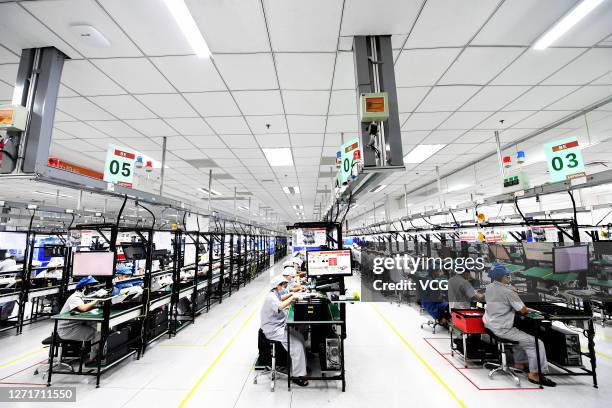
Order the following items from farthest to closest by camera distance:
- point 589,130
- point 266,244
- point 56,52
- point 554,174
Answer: point 266,244, point 589,130, point 554,174, point 56,52

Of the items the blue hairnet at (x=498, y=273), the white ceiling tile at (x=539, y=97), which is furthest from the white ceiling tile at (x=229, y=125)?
the blue hairnet at (x=498, y=273)

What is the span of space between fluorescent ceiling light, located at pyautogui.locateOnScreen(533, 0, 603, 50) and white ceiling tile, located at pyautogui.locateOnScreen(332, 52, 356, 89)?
2119mm

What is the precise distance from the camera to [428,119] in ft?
15.4

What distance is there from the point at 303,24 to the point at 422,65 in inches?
65.8

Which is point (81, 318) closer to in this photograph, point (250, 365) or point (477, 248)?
point (250, 365)

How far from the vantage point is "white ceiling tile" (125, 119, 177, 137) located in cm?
463

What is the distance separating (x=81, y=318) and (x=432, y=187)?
35.8ft

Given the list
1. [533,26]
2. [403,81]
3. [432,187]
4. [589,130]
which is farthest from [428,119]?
[432,187]

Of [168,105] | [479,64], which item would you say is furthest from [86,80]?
[479,64]

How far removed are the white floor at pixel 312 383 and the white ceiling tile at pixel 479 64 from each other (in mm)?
4299

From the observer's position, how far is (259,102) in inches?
160

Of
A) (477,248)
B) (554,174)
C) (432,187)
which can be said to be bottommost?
(477,248)

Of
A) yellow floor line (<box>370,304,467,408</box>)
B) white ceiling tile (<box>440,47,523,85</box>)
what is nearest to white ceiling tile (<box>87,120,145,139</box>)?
white ceiling tile (<box>440,47,523,85</box>)

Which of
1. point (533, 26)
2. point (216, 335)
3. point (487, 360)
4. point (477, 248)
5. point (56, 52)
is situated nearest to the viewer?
point (533, 26)
